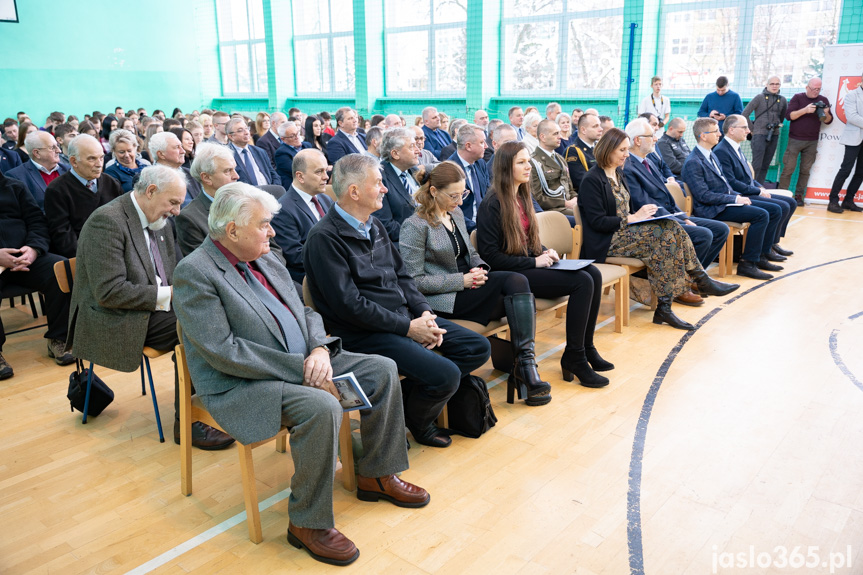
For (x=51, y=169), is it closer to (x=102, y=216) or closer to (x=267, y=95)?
(x=102, y=216)

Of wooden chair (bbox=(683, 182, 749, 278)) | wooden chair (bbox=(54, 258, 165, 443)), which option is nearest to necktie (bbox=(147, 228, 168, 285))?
wooden chair (bbox=(54, 258, 165, 443))

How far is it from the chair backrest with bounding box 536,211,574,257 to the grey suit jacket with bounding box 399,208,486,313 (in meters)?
0.99

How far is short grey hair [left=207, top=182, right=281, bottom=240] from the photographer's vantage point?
235cm

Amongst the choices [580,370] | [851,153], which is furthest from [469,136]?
[851,153]

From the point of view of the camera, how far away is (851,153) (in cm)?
877

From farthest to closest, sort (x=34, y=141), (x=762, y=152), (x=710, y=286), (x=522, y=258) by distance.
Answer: (x=762, y=152) → (x=710, y=286) → (x=34, y=141) → (x=522, y=258)

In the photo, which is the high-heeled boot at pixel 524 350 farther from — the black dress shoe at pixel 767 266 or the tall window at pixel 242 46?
the tall window at pixel 242 46

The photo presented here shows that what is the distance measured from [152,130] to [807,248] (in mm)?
6846

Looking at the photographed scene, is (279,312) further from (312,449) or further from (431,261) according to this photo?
(431,261)

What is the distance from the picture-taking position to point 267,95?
16.2 m

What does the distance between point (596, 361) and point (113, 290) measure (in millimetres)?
2642

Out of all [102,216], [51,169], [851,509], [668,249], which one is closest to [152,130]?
[51,169]

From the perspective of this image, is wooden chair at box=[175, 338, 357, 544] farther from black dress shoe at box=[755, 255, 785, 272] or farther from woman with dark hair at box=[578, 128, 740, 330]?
black dress shoe at box=[755, 255, 785, 272]

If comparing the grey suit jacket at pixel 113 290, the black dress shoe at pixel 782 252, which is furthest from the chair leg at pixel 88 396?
the black dress shoe at pixel 782 252
